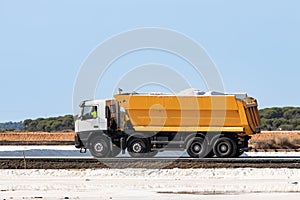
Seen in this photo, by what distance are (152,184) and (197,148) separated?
39.2 ft

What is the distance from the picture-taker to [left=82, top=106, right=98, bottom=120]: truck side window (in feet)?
128

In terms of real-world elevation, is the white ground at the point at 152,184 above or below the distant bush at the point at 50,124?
below

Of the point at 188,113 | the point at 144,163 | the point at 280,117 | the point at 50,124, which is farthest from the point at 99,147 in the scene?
the point at 280,117

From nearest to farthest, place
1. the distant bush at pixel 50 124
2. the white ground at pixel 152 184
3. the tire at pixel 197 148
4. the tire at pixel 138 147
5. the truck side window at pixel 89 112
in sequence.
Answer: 1. the white ground at pixel 152 184
2. the tire at pixel 197 148
3. the tire at pixel 138 147
4. the truck side window at pixel 89 112
5. the distant bush at pixel 50 124

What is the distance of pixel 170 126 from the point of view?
38750mm

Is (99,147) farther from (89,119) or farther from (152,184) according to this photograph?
(152,184)

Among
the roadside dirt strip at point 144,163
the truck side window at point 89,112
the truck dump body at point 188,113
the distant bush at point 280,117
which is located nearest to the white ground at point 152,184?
the roadside dirt strip at point 144,163

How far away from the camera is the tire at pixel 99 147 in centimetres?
3809

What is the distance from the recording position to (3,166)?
33500 mm

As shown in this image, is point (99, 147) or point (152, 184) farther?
point (99, 147)

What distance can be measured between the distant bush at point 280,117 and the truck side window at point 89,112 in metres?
68.5

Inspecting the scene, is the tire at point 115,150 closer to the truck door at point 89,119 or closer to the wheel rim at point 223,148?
the truck door at point 89,119

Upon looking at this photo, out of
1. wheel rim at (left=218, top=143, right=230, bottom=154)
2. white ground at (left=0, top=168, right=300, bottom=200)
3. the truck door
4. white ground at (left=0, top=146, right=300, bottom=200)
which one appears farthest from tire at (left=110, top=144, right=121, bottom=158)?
white ground at (left=0, top=146, right=300, bottom=200)

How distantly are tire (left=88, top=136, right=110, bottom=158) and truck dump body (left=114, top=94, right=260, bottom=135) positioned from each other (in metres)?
1.70
